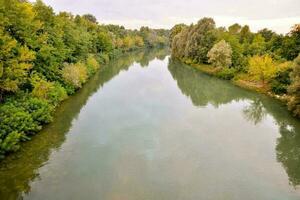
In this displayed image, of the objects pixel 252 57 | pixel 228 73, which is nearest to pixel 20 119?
pixel 228 73

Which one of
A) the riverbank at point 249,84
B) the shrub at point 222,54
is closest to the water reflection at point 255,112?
the riverbank at point 249,84

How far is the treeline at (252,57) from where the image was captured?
135ft

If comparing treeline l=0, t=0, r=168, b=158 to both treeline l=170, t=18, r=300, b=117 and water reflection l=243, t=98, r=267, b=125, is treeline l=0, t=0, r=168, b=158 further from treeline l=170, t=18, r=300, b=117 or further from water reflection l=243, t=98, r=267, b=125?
treeline l=170, t=18, r=300, b=117

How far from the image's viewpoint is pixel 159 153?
75.9ft

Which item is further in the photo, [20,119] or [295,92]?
[295,92]

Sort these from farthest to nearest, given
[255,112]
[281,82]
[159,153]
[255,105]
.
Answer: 1. [281,82]
2. [255,105]
3. [255,112]
4. [159,153]

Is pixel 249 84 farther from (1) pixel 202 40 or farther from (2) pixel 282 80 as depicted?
(1) pixel 202 40

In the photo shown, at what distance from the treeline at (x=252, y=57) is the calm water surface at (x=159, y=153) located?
452cm

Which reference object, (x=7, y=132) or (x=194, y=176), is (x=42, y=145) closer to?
(x=7, y=132)

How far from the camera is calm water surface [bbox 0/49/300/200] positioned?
59.5 feet

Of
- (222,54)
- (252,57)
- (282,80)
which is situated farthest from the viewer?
(222,54)

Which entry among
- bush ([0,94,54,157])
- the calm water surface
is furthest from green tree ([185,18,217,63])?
bush ([0,94,54,157])

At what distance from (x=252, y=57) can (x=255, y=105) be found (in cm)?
1826

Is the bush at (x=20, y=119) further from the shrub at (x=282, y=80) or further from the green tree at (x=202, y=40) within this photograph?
the green tree at (x=202, y=40)
